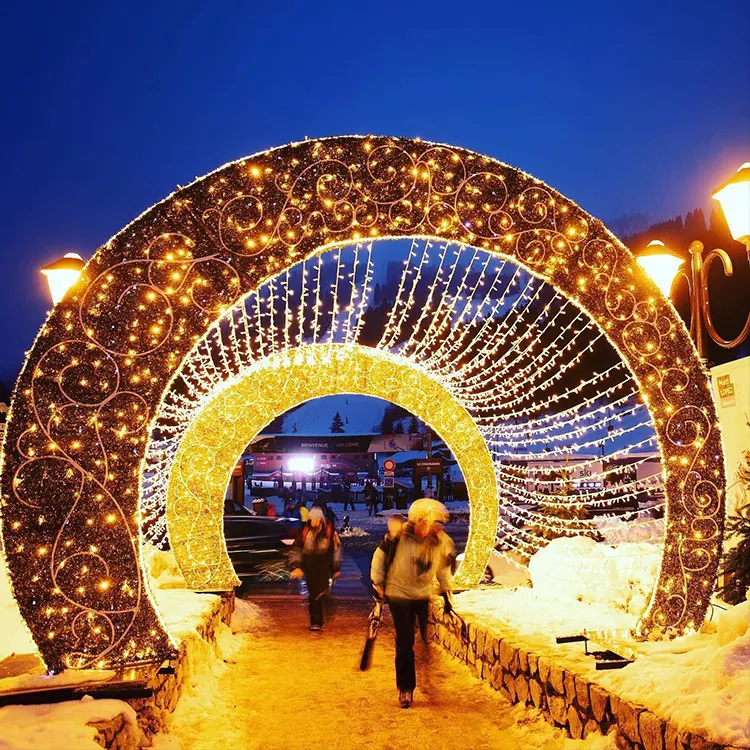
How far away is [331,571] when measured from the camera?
8.56 m

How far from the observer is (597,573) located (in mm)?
6469

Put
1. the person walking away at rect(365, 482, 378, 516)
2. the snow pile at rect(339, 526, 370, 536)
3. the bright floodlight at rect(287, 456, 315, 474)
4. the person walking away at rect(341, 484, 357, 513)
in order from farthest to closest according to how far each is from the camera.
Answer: the bright floodlight at rect(287, 456, 315, 474), the person walking away at rect(341, 484, 357, 513), the person walking away at rect(365, 482, 378, 516), the snow pile at rect(339, 526, 370, 536)

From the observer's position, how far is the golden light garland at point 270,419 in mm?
8539

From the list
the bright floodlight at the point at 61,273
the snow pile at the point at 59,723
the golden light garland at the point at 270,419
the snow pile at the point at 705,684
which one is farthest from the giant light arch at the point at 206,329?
the golden light garland at the point at 270,419

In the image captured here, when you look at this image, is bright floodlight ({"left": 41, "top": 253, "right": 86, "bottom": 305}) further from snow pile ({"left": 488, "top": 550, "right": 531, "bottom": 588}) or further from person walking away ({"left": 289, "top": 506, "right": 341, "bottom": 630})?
snow pile ({"left": 488, "top": 550, "right": 531, "bottom": 588})

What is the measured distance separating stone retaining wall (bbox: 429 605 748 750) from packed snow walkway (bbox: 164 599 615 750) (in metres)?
0.10

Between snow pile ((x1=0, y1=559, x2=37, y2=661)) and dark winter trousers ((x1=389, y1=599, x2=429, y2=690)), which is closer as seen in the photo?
snow pile ((x1=0, y1=559, x2=37, y2=661))

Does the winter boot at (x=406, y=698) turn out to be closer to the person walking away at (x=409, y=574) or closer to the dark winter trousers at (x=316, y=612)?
the person walking away at (x=409, y=574)

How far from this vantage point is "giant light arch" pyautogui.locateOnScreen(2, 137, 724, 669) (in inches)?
170

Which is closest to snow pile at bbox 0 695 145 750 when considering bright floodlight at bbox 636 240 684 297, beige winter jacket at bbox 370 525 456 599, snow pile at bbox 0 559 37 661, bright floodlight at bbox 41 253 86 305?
snow pile at bbox 0 559 37 661

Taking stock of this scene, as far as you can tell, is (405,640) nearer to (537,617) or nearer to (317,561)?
(537,617)

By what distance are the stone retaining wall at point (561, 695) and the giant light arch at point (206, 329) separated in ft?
3.11

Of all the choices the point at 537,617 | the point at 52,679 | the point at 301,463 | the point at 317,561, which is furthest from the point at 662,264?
the point at 301,463

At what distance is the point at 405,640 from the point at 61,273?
Result: 13.6 ft
